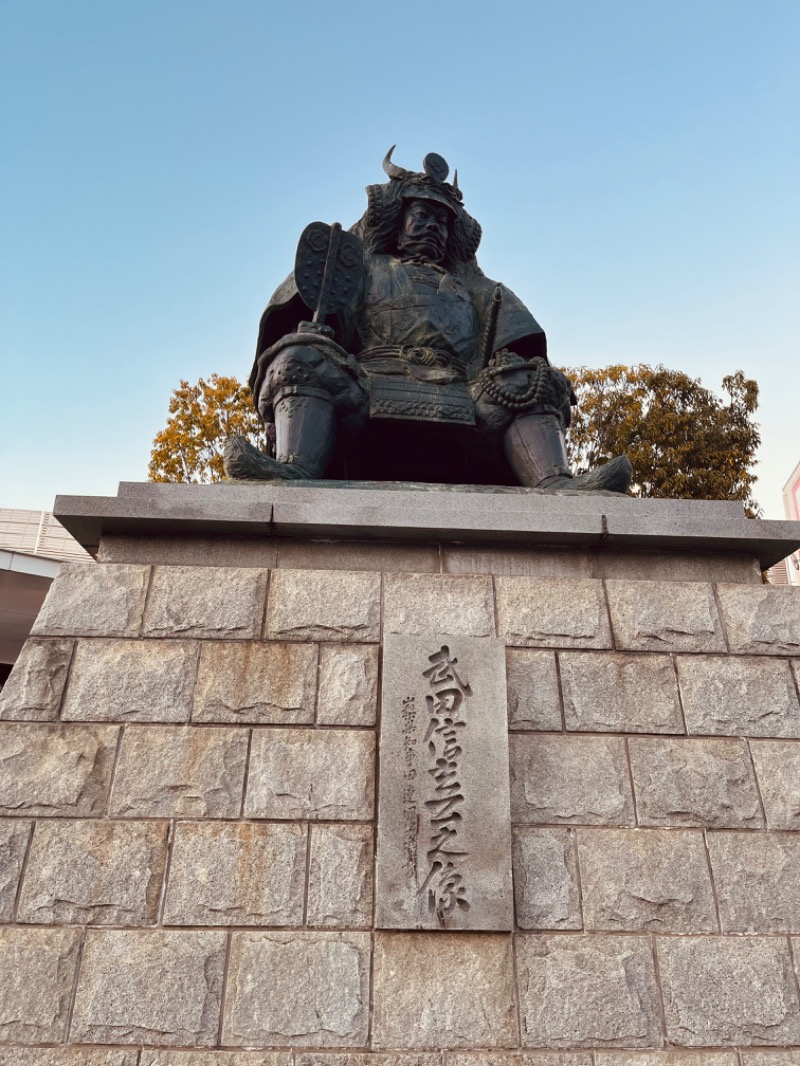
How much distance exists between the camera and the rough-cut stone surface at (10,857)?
318cm

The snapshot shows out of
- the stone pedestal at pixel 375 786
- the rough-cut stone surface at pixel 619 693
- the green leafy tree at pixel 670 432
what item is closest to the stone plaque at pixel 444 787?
the stone pedestal at pixel 375 786

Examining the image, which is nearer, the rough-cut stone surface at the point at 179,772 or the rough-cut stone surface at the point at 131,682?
the rough-cut stone surface at the point at 179,772

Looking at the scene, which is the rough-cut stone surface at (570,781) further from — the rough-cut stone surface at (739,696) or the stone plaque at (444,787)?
the rough-cut stone surface at (739,696)

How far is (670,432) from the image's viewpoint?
1316cm

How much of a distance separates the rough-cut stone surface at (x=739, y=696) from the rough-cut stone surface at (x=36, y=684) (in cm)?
255

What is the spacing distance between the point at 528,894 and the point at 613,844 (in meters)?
0.38

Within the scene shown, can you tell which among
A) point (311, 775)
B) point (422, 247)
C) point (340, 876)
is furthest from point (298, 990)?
point (422, 247)

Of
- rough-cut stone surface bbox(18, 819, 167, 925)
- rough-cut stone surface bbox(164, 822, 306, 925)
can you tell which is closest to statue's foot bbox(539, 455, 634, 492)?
rough-cut stone surface bbox(164, 822, 306, 925)

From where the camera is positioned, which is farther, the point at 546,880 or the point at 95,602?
the point at 95,602

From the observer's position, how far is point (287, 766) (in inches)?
134

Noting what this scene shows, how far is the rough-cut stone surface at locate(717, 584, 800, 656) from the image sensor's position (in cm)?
382

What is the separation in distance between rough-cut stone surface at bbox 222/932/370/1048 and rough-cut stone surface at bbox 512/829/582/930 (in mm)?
598

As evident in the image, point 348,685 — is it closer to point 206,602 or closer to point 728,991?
point 206,602

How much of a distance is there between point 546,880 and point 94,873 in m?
1.65
